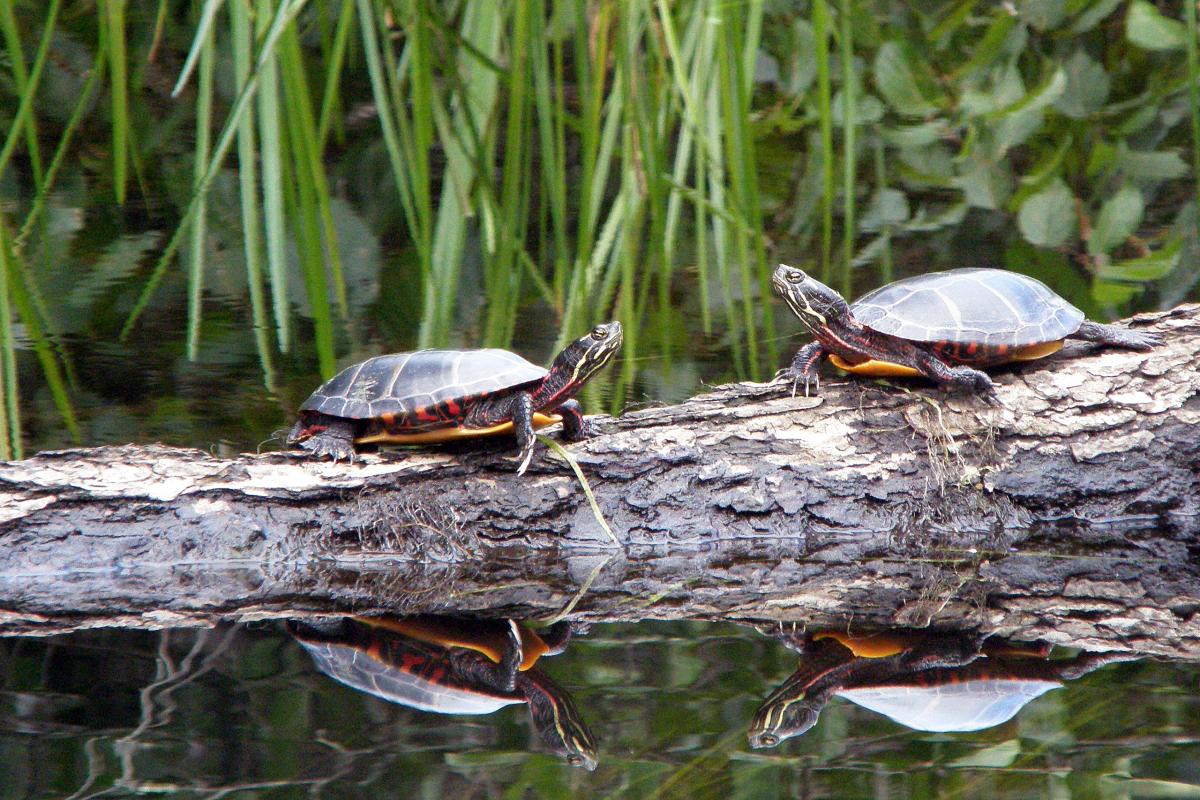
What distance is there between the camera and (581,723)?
1953 mm

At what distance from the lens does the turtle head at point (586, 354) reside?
2895mm

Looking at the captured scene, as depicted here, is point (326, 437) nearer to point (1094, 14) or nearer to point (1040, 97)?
point (1040, 97)

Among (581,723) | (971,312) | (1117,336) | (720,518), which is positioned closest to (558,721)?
(581,723)

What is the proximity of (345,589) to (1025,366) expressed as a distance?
1.76m

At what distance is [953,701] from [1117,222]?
11.6 ft

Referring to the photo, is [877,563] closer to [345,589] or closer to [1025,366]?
[1025,366]

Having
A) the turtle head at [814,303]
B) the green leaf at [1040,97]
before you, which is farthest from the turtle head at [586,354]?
the green leaf at [1040,97]

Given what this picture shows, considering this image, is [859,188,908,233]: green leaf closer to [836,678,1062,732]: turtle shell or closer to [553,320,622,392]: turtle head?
[553,320,622,392]: turtle head

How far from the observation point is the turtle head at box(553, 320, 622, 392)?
289 centimetres

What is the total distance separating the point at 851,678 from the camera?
2.11 metres

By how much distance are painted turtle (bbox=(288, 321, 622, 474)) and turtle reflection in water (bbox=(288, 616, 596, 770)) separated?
0.57 meters

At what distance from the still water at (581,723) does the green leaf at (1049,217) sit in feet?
12.8

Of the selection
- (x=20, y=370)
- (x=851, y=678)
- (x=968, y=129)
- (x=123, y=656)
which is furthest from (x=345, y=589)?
(x=968, y=129)

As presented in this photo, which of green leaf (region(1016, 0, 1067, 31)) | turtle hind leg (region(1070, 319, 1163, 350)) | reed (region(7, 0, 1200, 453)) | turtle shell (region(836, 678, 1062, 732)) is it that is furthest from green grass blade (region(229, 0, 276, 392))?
green leaf (region(1016, 0, 1067, 31))
